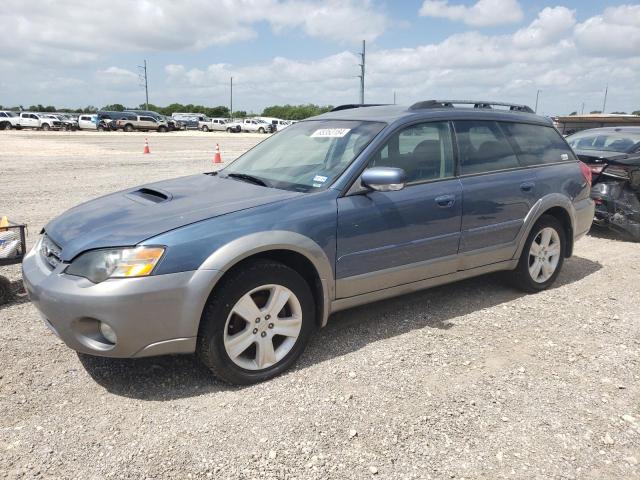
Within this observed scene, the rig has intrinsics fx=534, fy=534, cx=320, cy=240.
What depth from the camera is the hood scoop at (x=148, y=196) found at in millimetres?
3604

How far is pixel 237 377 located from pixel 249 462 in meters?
0.68

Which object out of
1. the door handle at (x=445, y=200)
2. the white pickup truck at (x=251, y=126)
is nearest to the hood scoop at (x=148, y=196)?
the door handle at (x=445, y=200)

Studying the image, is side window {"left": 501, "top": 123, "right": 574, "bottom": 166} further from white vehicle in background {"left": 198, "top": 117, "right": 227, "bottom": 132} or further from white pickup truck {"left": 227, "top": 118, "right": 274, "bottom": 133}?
white vehicle in background {"left": 198, "top": 117, "right": 227, "bottom": 132}

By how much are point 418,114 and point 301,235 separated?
5.05ft

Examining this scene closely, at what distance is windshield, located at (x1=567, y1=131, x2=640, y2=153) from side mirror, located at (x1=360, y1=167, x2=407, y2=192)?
18.8ft

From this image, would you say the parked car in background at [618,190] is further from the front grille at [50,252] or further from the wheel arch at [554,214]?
the front grille at [50,252]

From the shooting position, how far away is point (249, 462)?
2.60m

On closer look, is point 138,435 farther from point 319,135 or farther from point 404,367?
point 319,135

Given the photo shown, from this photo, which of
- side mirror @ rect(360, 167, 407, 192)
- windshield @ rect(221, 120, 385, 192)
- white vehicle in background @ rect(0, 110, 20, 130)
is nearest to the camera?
side mirror @ rect(360, 167, 407, 192)

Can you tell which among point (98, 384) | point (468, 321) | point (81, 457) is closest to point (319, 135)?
point (468, 321)

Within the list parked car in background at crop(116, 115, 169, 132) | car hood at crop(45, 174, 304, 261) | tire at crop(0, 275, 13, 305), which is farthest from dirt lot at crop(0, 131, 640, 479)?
parked car in background at crop(116, 115, 169, 132)

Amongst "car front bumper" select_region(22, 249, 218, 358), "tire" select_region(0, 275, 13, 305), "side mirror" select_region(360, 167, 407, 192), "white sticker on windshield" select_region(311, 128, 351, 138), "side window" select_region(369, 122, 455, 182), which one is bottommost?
"tire" select_region(0, 275, 13, 305)

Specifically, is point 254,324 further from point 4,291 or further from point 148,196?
point 4,291

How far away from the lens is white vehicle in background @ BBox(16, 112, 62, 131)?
1670 inches
